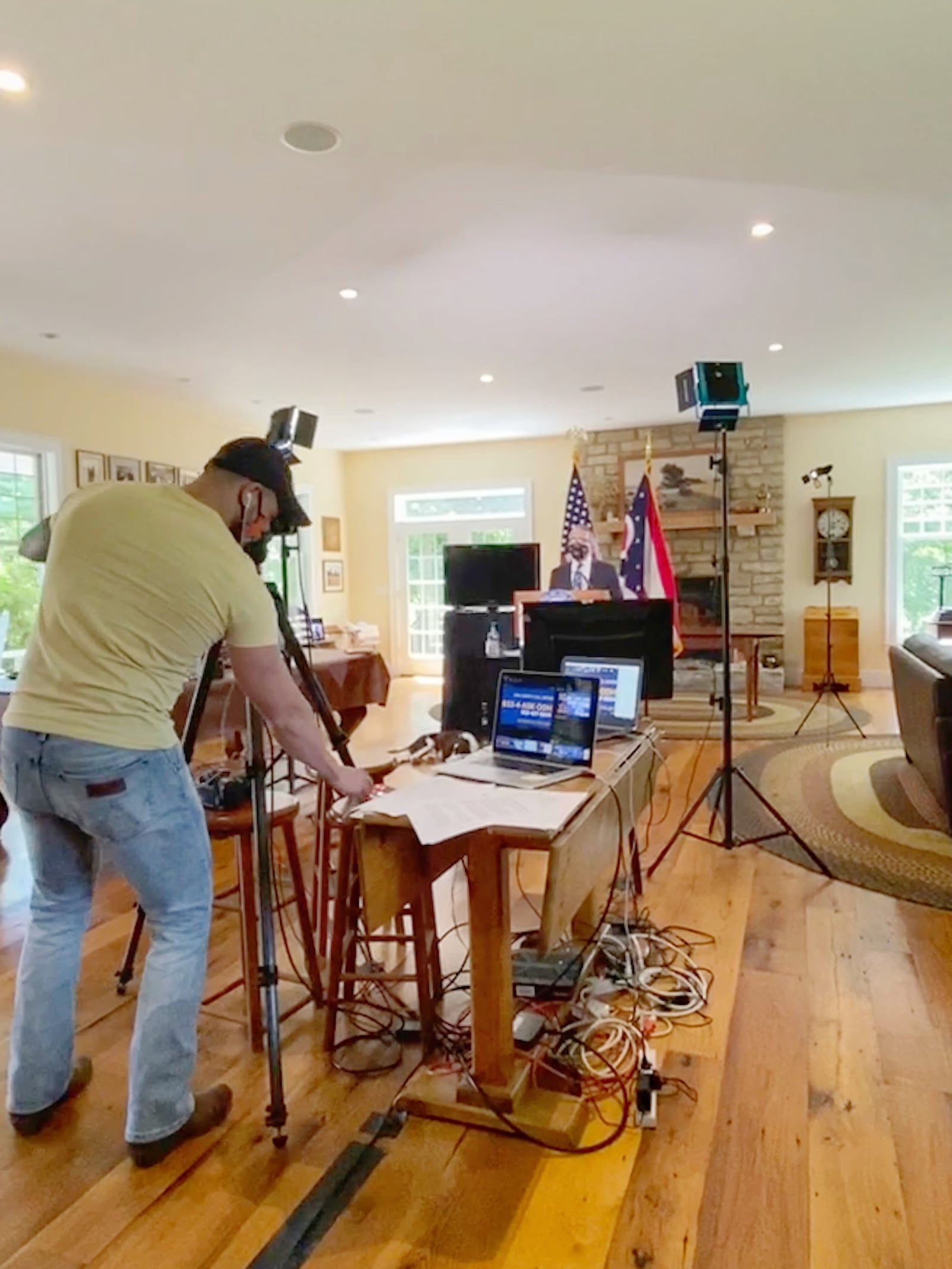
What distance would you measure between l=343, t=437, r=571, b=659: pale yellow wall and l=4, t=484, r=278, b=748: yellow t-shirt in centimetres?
734

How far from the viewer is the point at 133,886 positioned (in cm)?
157

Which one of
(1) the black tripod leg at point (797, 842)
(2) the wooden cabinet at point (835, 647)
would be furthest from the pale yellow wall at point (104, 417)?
(2) the wooden cabinet at point (835, 647)

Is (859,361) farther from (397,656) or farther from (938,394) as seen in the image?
(397,656)

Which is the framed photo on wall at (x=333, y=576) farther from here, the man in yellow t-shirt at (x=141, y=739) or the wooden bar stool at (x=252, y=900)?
the man in yellow t-shirt at (x=141, y=739)

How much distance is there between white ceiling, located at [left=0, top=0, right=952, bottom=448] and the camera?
2.15 meters

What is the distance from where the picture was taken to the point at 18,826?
12.9 ft

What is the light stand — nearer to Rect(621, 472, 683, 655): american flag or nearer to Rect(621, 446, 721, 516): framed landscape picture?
Rect(621, 446, 721, 516): framed landscape picture

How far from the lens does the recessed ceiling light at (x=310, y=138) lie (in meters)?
2.60

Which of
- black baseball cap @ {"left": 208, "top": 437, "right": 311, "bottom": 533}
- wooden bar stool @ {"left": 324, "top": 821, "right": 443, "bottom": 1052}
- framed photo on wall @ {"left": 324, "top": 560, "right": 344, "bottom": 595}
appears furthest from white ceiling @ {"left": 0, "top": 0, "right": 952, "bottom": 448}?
framed photo on wall @ {"left": 324, "top": 560, "right": 344, "bottom": 595}

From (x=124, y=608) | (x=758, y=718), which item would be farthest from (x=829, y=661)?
(x=124, y=608)

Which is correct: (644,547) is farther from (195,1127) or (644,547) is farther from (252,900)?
(195,1127)

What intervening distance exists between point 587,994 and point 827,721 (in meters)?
4.45

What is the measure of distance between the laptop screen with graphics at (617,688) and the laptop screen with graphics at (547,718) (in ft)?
1.07

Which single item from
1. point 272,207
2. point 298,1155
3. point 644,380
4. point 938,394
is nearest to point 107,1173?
point 298,1155
